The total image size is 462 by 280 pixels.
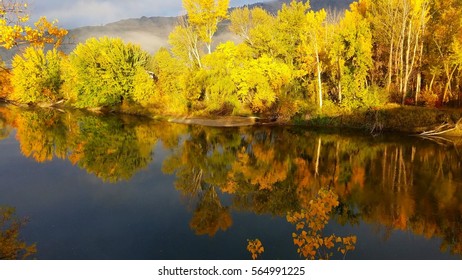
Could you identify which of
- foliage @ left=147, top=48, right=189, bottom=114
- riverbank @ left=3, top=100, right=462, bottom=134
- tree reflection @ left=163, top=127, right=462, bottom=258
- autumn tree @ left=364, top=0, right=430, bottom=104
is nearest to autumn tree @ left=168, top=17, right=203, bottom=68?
foliage @ left=147, top=48, right=189, bottom=114

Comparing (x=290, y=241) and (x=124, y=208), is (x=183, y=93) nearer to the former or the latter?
(x=124, y=208)

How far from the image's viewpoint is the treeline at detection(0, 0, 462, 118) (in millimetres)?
45812

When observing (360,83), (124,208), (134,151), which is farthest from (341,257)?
(360,83)

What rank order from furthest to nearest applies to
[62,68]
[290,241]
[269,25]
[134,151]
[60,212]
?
[62,68] → [269,25] → [134,151] → [60,212] → [290,241]

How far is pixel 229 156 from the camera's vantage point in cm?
3531

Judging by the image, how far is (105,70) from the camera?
71.0 metres

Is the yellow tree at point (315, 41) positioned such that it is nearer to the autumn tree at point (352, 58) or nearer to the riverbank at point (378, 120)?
the autumn tree at point (352, 58)

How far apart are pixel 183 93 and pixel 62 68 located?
4670cm

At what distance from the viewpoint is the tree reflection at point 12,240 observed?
16.3 m

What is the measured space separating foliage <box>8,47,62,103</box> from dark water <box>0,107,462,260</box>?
145ft

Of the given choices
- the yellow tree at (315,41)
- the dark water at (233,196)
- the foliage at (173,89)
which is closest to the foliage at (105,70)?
the foliage at (173,89)

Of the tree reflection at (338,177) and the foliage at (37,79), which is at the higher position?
the foliage at (37,79)

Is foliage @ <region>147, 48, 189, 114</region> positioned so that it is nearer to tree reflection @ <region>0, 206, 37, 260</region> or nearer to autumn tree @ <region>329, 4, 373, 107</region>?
autumn tree @ <region>329, 4, 373, 107</region>

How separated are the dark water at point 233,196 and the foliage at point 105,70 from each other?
2709 centimetres
